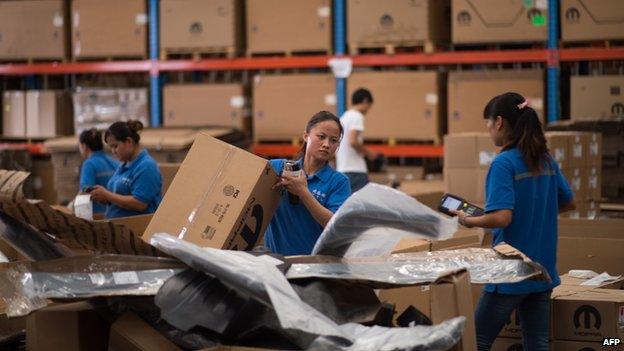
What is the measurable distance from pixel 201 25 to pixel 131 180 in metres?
4.95

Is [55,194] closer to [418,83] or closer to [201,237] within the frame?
[418,83]

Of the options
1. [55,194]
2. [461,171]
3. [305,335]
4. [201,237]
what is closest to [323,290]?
[305,335]

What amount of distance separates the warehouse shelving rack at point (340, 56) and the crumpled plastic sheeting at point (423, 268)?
630 centimetres

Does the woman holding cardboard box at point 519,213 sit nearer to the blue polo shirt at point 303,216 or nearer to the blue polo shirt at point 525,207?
the blue polo shirt at point 525,207

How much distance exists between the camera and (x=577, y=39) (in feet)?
31.5

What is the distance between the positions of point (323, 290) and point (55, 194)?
29.5ft

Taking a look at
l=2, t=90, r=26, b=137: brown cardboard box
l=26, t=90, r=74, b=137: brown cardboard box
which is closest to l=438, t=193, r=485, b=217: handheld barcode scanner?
l=26, t=90, r=74, b=137: brown cardboard box

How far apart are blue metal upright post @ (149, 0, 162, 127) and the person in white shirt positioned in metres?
3.02

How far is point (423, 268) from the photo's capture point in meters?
3.45

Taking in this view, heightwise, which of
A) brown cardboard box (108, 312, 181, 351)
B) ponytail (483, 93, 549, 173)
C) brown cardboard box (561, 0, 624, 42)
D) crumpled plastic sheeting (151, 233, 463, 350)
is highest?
brown cardboard box (561, 0, 624, 42)

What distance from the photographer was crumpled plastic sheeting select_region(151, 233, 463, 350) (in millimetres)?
2982

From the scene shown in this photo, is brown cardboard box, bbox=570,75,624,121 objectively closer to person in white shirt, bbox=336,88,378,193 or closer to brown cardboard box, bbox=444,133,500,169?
brown cardboard box, bbox=444,133,500,169

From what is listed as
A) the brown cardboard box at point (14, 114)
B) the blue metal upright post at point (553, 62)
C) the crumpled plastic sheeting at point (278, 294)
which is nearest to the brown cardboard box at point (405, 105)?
the blue metal upright post at point (553, 62)

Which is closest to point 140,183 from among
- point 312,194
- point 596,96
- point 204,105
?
point 312,194
